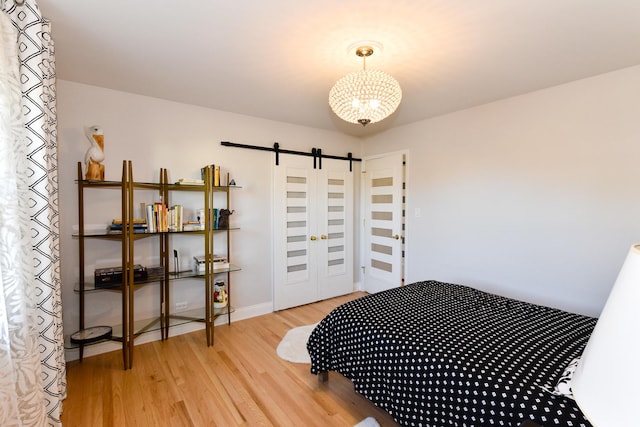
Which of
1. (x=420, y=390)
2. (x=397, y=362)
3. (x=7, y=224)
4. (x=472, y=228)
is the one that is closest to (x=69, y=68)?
(x=7, y=224)

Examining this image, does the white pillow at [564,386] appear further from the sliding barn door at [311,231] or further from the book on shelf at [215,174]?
the sliding barn door at [311,231]

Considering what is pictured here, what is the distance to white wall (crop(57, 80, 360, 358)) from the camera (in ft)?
8.39

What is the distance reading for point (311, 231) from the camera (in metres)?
3.99

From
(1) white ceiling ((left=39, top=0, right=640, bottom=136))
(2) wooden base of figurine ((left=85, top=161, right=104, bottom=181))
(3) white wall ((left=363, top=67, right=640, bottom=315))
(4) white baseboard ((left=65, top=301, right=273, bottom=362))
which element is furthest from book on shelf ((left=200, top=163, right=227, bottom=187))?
(3) white wall ((left=363, top=67, right=640, bottom=315))

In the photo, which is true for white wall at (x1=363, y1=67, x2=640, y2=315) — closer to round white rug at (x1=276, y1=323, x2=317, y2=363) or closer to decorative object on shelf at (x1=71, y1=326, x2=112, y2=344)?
round white rug at (x1=276, y1=323, x2=317, y2=363)

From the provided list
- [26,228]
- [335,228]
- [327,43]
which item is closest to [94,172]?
[26,228]

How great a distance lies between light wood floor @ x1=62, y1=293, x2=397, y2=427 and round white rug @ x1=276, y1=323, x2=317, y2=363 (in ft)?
0.25

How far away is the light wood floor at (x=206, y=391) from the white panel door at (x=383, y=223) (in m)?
1.91

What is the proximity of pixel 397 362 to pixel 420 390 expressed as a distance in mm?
174

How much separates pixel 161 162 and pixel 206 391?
2.11 m

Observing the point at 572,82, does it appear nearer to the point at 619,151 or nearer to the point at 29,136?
the point at 619,151

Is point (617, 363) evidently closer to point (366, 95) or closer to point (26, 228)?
point (366, 95)

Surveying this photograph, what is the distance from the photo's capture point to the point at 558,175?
2621mm

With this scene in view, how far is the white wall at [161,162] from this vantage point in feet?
8.39
